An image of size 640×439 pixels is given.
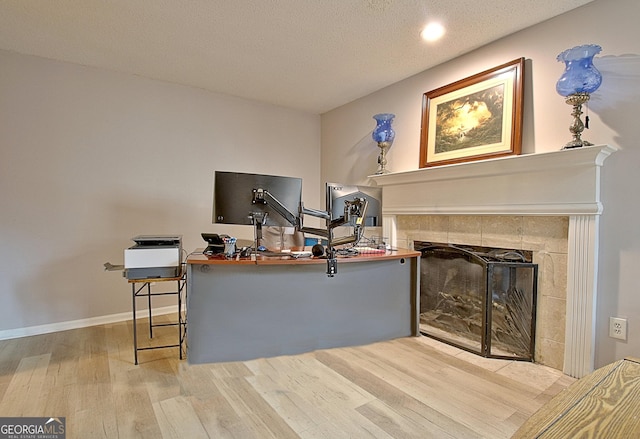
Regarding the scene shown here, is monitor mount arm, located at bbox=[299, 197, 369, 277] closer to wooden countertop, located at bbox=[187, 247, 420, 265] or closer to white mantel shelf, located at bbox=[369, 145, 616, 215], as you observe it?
Result: wooden countertop, located at bbox=[187, 247, 420, 265]

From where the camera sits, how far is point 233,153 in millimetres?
3920

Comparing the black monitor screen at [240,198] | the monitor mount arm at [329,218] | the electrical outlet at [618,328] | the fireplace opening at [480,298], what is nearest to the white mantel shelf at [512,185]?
the fireplace opening at [480,298]

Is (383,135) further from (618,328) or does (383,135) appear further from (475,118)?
(618,328)

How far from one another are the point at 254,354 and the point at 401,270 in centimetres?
140

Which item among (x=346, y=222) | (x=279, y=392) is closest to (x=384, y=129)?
(x=346, y=222)

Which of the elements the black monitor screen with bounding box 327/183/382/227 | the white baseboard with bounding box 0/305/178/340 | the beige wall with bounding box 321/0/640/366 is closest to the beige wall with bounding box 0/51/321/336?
the white baseboard with bounding box 0/305/178/340

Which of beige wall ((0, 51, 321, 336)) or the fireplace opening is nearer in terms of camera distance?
the fireplace opening

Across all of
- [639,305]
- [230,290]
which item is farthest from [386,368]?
[639,305]

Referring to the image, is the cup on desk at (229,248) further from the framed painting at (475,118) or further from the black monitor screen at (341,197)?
the framed painting at (475,118)

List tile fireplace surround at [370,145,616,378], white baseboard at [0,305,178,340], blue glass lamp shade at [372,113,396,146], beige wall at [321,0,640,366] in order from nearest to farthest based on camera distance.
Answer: beige wall at [321,0,640,366] → tile fireplace surround at [370,145,616,378] → white baseboard at [0,305,178,340] → blue glass lamp shade at [372,113,396,146]

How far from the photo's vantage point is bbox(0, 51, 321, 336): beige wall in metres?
2.84

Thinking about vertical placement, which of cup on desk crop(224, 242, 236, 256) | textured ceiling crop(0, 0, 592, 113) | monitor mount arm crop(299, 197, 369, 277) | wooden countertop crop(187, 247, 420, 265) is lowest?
wooden countertop crop(187, 247, 420, 265)

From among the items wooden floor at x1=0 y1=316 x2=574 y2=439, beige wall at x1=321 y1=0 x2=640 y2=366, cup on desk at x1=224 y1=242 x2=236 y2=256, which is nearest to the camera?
wooden floor at x1=0 y1=316 x2=574 y2=439

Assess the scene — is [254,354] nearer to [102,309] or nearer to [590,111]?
[102,309]
